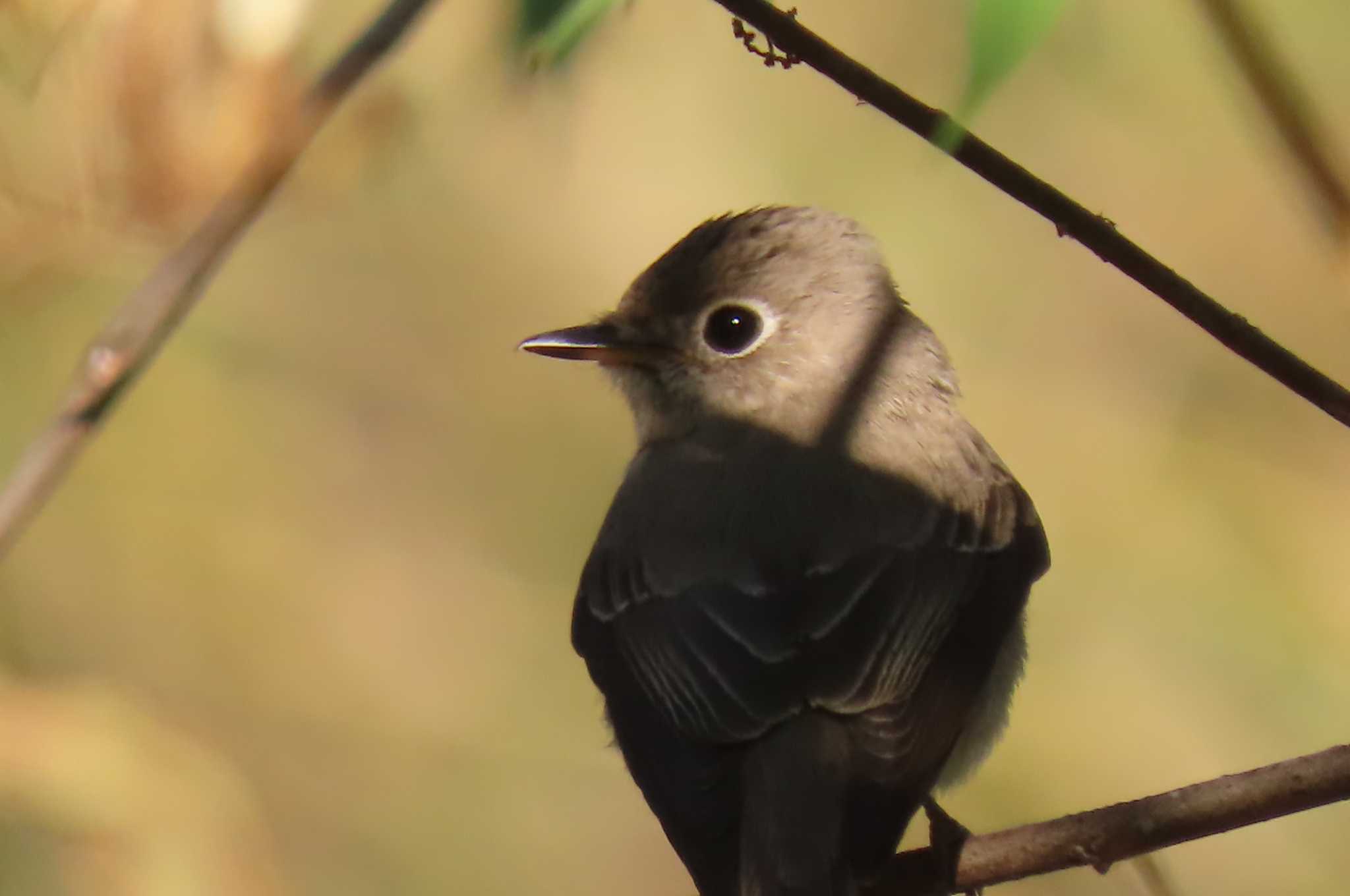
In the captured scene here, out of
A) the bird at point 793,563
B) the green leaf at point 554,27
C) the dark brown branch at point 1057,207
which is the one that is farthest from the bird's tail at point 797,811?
the green leaf at point 554,27

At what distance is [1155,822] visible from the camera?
2.79 metres

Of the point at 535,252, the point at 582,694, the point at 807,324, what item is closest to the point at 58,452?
the point at 807,324

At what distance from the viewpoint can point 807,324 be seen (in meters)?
4.50

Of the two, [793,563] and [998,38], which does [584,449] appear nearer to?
[793,563]

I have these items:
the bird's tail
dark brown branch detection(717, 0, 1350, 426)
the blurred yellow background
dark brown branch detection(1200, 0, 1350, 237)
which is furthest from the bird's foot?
the blurred yellow background

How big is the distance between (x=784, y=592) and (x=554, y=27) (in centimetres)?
184

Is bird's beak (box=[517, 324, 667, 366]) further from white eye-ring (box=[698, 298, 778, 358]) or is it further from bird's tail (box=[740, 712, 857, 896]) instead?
bird's tail (box=[740, 712, 857, 896])

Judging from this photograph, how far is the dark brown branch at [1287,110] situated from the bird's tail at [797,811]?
4.18 feet

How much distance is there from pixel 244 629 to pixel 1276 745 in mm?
3382

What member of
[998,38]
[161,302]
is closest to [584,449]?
[161,302]

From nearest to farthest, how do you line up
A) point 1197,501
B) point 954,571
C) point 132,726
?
1. point 954,571
2. point 132,726
3. point 1197,501

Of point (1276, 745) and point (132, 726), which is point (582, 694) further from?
point (1276, 745)

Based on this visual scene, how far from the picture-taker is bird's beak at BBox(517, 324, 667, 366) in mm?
4266

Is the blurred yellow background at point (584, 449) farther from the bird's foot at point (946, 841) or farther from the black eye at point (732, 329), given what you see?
the bird's foot at point (946, 841)
